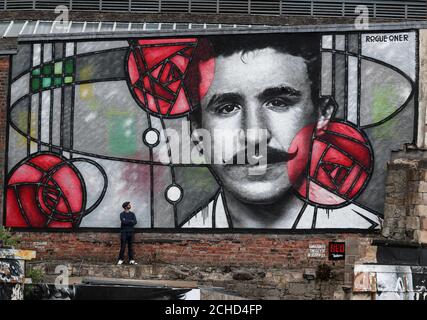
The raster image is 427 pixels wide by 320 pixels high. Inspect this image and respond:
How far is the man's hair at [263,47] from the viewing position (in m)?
26.2

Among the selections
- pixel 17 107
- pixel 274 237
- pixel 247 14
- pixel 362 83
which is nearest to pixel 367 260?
pixel 274 237

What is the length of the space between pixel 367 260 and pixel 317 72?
499 cm

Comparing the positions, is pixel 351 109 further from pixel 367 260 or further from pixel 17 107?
pixel 17 107

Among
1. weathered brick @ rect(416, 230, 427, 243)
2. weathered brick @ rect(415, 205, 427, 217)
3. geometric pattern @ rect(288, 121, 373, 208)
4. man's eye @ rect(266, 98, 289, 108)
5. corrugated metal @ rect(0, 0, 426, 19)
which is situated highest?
corrugated metal @ rect(0, 0, 426, 19)

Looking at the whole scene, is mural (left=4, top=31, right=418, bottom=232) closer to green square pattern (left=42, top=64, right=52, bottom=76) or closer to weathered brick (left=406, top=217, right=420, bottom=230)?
green square pattern (left=42, top=64, right=52, bottom=76)

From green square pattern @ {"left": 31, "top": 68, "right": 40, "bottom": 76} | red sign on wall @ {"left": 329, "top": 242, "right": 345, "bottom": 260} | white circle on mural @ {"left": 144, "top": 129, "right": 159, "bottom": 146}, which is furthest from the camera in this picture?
green square pattern @ {"left": 31, "top": 68, "right": 40, "bottom": 76}

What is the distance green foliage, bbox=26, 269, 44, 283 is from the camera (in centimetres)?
2370

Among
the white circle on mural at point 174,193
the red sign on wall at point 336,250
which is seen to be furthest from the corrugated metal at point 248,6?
the red sign on wall at point 336,250

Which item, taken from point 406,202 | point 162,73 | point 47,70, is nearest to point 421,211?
point 406,202

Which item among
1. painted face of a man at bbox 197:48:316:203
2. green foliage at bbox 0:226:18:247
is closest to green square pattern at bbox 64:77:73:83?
painted face of a man at bbox 197:48:316:203

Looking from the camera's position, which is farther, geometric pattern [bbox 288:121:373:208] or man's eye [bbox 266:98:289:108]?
man's eye [bbox 266:98:289:108]

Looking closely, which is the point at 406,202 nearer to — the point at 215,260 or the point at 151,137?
the point at 215,260

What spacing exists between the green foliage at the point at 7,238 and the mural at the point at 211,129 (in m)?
0.89

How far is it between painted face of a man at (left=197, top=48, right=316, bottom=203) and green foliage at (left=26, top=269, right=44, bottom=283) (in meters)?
4.80
